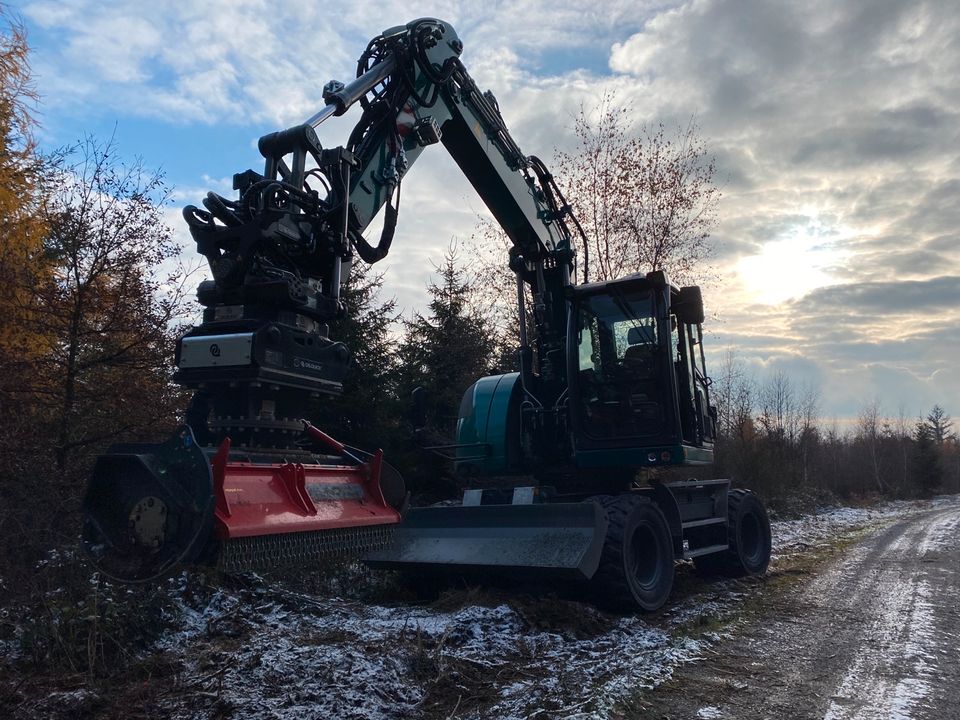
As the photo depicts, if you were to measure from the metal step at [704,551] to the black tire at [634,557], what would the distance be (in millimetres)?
708

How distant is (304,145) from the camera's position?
4.96m

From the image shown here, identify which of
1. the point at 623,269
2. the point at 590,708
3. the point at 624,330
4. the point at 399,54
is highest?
the point at 623,269

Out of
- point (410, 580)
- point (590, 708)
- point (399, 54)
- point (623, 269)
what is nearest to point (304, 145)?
point (399, 54)

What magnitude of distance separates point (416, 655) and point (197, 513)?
1948mm

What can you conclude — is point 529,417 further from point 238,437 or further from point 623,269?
point 623,269

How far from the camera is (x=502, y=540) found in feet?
22.1

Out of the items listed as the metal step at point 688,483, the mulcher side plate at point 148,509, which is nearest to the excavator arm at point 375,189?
the mulcher side plate at point 148,509

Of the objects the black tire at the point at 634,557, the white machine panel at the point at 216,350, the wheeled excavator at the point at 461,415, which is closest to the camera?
Result: the wheeled excavator at the point at 461,415

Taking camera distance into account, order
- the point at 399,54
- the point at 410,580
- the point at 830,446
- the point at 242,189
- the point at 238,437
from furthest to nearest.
→ the point at 830,446 → the point at 410,580 → the point at 399,54 → the point at 242,189 → the point at 238,437

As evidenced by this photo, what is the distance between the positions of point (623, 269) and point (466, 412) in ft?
40.5

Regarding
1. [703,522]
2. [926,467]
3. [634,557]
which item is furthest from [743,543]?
[926,467]

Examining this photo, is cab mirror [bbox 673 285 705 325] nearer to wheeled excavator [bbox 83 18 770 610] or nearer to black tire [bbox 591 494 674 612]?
wheeled excavator [bbox 83 18 770 610]

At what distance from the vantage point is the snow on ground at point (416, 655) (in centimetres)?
418

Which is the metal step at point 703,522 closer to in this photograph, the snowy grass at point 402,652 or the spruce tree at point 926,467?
the snowy grass at point 402,652
